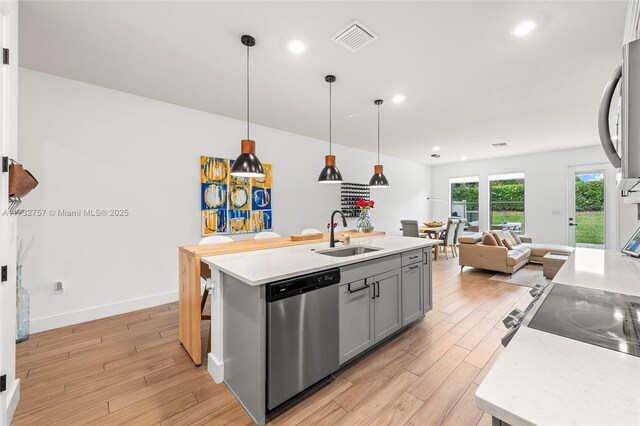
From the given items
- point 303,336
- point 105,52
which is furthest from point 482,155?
point 105,52

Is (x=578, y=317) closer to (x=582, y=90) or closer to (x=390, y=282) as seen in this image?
(x=390, y=282)

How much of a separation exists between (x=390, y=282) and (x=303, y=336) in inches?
42.3

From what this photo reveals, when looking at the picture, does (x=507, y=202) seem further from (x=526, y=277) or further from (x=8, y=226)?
(x=8, y=226)

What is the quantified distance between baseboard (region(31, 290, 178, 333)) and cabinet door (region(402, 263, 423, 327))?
3.04 metres

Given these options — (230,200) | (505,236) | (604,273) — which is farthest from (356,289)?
(505,236)

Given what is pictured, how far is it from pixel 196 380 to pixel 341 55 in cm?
303

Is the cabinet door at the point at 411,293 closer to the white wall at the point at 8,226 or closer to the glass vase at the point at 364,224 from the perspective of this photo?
the glass vase at the point at 364,224

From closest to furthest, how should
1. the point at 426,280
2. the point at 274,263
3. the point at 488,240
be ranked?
the point at 274,263 → the point at 426,280 → the point at 488,240

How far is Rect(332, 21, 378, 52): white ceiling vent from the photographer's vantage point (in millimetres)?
2171

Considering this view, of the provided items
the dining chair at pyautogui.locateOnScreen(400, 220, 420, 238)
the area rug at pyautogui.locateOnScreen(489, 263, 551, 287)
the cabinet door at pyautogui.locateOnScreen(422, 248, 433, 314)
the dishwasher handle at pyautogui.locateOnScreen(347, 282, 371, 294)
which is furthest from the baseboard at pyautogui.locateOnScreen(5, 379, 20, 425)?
the dining chair at pyautogui.locateOnScreen(400, 220, 420, 238)

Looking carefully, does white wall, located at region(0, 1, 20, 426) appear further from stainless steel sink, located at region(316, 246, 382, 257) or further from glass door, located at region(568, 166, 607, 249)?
glass door, located at region(568, 166, 607, 249)

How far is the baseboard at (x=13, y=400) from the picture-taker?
1.67 meters

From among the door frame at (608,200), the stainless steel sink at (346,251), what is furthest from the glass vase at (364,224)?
the door frame at (608,200)

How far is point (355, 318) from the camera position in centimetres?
217
